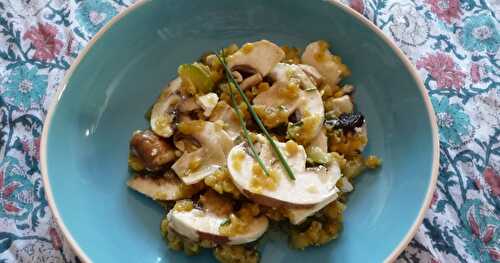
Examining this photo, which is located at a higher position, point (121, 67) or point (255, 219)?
point (121, 67)

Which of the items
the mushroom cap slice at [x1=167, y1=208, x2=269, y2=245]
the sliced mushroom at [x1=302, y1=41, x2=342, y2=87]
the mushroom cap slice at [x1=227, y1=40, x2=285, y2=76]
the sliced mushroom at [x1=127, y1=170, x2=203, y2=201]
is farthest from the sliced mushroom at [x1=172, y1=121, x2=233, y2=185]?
the sliced mushroom at [x1=302, y1=41, x2=342, y2=87]

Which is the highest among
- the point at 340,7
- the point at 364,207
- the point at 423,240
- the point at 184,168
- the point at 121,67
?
the point at 340,7

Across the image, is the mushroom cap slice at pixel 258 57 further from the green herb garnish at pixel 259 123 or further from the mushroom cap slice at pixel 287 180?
the mushroom cap slice at pixel 287 180

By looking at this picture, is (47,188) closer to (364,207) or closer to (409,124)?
(364,207)

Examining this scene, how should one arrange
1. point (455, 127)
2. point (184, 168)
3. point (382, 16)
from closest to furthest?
point (184, 168)
point (455, 127)
point (382, 16)

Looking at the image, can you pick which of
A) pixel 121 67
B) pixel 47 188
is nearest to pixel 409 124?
pixel 121 67

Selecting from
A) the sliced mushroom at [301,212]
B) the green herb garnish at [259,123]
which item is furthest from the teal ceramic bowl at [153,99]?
the green herb garnish at [259,123]

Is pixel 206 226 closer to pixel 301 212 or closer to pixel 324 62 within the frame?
pixel 301 212
